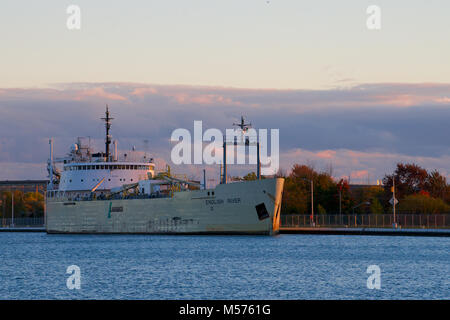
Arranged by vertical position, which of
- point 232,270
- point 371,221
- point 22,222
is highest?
point 371,221

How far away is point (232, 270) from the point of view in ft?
131

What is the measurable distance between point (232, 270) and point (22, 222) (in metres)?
91.4

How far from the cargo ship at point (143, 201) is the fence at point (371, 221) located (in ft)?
37.4

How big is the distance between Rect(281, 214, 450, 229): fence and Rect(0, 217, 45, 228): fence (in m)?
50.8

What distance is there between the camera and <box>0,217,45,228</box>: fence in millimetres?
119938

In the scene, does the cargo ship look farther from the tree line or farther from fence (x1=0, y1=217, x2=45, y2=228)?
the tree line

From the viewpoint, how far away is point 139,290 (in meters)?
32.3

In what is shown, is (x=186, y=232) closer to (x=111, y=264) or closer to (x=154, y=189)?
(x=154, y=189)

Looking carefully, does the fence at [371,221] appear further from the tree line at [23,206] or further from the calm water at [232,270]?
the tree line at [23,206]

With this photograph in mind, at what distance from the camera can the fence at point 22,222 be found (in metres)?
120

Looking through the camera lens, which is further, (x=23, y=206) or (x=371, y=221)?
(x=23, y=206)

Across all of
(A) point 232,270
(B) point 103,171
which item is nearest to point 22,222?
(B) point 103,171

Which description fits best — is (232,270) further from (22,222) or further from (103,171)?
(22,222)

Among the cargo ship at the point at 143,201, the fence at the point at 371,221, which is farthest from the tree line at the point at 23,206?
the fence at the point at 371,221
